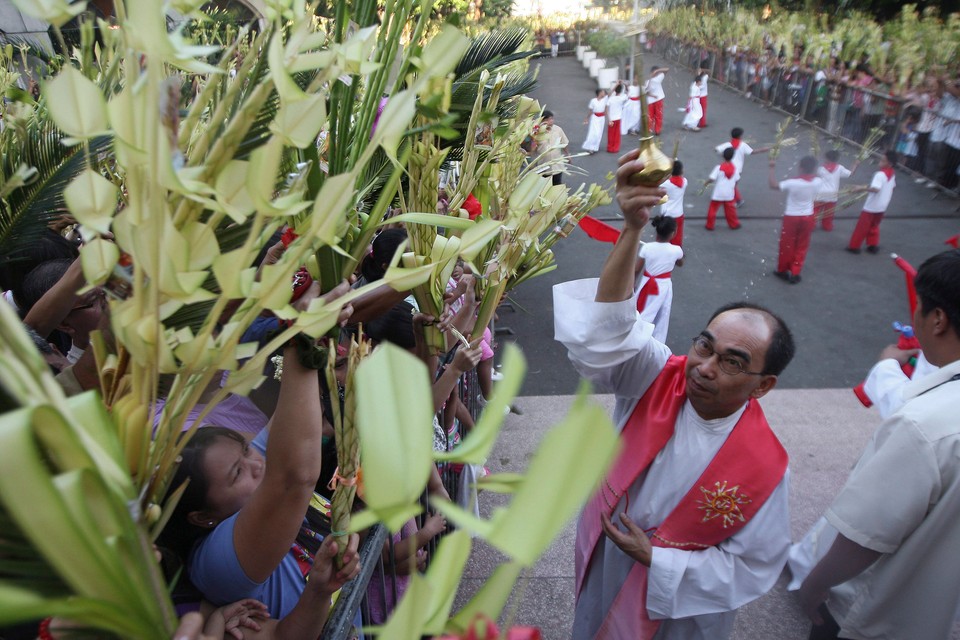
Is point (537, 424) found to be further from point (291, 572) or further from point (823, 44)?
point (823, 44)

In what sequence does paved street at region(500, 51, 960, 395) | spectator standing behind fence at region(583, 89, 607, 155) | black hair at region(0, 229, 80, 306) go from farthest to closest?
spectator standing behind fence at region(583, 89, 607, 155) → paved street at region(500, 51, 960, 395) → black hair at region(0, 229, 80, 306)

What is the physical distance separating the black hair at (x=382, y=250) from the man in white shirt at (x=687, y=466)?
3.15ft

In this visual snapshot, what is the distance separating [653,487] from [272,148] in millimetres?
1669

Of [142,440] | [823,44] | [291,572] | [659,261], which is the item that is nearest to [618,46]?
[142,440]

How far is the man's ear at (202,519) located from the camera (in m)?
1.25

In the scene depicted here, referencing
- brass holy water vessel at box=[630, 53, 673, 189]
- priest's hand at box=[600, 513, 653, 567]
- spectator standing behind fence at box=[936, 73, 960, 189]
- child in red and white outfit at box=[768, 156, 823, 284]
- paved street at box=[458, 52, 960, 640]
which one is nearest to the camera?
brass holy water vessel at box=[630, 53, 673, 189]

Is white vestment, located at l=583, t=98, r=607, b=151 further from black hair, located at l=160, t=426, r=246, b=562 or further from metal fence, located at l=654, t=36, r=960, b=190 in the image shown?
black hair, located at l=160, t=426, r=246, b=562

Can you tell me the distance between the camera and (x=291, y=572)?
4.74ft

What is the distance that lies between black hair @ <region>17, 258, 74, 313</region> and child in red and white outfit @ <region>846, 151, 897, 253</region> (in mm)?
8648

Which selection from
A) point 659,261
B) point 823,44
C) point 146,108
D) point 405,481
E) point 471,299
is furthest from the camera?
point 823,44

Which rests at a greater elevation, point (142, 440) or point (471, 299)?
point (142, 440)

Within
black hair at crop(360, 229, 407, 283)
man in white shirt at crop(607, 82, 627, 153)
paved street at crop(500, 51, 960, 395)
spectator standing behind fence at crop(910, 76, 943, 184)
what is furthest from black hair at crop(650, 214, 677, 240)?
spectator standing behind fence at crop(910, 76, 943, 184)

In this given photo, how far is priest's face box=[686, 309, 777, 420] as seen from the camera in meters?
1.74

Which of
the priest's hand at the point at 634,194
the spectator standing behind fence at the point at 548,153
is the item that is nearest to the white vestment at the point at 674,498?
the priest's hand at the point at 634,194
